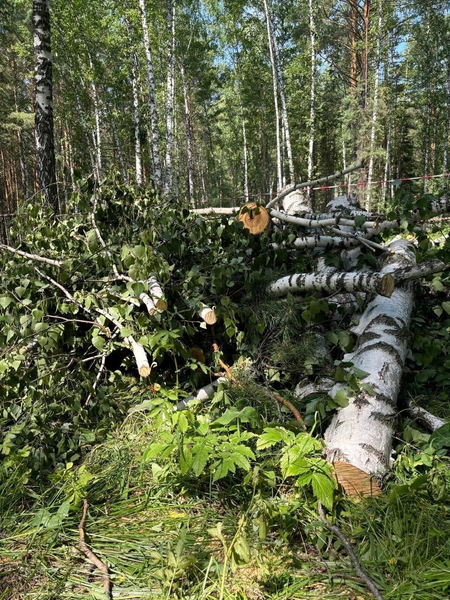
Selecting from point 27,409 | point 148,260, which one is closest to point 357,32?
point 148,260

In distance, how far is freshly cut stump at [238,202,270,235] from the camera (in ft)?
10.9

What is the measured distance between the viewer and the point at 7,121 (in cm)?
1931

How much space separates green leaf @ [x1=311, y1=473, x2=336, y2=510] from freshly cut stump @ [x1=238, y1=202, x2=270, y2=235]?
2.21 metres

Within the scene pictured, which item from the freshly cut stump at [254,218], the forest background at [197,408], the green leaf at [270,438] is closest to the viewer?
the forest background at [197,408]

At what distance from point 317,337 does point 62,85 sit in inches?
886

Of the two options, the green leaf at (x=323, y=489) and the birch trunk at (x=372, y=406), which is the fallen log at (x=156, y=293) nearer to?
the birch trunk at (x=372, y=406)

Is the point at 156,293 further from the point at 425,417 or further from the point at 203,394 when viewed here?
the point at 425,417

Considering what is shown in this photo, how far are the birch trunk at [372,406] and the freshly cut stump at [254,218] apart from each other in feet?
3.67

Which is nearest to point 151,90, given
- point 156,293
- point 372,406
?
point 156,293

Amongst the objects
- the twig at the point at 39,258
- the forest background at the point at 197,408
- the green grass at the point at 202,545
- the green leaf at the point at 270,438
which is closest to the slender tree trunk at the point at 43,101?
the forest background at the point at 197,408

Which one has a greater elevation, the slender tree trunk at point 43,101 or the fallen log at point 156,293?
the slender tree trunk at point 43,101

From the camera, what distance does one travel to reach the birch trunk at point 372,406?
5.89 feet

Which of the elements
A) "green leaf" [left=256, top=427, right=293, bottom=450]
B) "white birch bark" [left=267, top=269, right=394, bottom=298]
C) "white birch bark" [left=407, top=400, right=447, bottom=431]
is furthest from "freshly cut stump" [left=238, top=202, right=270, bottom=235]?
"green leaf" [left=256, top=427, right=293, bottom=450]

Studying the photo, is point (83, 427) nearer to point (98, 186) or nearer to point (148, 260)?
point (148, 260)
